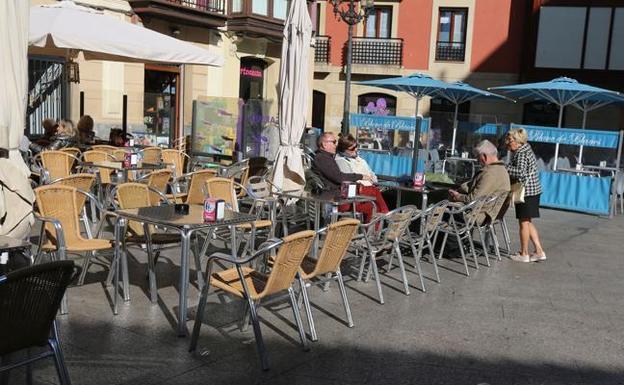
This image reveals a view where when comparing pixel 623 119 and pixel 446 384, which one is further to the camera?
pixel 623 119

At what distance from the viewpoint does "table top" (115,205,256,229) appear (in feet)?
15.2

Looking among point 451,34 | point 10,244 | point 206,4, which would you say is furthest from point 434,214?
point 451,34

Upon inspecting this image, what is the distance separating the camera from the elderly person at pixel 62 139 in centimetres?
980

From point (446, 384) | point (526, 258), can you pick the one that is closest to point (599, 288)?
point (526, 258)

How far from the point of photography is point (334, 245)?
4766mm

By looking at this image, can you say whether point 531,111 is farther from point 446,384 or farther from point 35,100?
point 446,384

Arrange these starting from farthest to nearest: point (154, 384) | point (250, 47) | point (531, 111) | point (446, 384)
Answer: point (531, 111)
point (250, 47)
point (446, 384)
point (154, 384)

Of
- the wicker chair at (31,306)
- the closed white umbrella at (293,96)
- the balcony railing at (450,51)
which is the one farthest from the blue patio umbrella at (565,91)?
the wicker chair at (31,306)

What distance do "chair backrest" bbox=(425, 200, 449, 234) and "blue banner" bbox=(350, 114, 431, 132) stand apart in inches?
317

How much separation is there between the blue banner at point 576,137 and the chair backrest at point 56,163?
364 inches

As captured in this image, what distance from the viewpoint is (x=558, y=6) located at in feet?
81.6

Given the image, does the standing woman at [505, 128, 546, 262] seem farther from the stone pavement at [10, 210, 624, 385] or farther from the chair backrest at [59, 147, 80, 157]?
the chair backrest at [59, 147, 80, 157]

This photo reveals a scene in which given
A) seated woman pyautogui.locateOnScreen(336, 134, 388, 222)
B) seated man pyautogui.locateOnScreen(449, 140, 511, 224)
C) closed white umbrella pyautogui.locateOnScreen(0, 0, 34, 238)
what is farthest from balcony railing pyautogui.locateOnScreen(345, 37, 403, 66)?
closed white umbrella pyautogui.locateOnScreen(0, 0, 34, 238)

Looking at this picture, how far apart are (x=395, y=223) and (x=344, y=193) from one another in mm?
815
